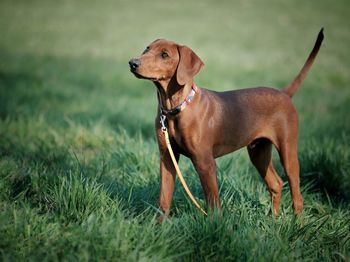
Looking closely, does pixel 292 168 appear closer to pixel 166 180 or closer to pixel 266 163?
pixel 266 163

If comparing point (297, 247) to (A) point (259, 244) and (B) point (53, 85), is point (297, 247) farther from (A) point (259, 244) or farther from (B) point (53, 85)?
(B) point (53, 85)

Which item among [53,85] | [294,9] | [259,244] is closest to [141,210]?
[259,244]

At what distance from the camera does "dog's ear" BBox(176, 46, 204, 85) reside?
3.56 m

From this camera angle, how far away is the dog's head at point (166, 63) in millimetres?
3510

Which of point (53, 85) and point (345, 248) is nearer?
point (345, 248)

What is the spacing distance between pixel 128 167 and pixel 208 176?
1.49 meters

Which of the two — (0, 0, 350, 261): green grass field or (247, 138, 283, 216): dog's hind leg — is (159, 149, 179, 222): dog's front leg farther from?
(247, 138, 283, 216): dog's hind leg

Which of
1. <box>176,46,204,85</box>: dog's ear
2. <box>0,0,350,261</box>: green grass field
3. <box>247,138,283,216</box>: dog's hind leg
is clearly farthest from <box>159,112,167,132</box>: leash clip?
<box>247,138,283,216</box>: dog's hind leg

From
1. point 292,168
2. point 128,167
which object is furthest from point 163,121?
point 292,168

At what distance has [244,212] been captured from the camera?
3.71m

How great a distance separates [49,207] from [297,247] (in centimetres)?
198

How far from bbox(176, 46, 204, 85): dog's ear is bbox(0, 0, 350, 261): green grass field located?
1.06 m

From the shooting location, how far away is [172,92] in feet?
12.2

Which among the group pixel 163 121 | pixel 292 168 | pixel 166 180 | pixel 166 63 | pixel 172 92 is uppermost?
pixel 166 63
